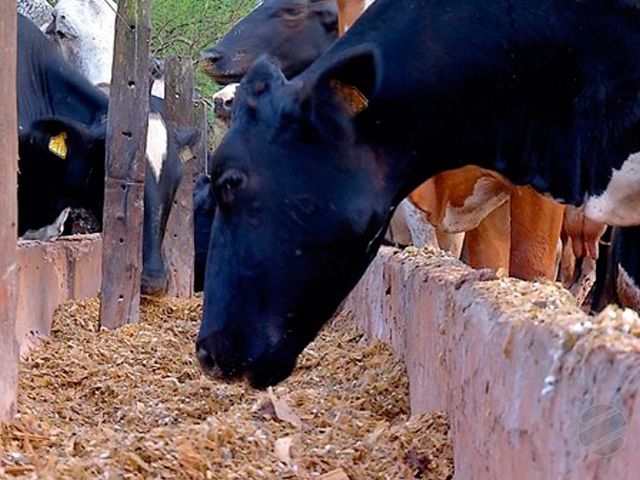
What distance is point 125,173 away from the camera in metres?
5.93

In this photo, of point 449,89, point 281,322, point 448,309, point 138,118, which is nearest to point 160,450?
A: point 281,322

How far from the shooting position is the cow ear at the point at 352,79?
2.94m

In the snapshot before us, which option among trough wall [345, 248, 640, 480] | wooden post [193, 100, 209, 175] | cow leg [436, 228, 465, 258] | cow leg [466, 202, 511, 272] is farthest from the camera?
wooden post [193, 100, 209, 175]

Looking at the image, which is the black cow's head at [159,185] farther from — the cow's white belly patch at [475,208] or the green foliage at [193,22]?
the green foliage at [193,22]

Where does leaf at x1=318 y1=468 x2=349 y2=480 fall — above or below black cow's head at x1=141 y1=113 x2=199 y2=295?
below

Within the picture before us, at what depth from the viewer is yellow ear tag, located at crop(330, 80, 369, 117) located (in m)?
3.04

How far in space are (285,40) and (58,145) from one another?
5.18ft

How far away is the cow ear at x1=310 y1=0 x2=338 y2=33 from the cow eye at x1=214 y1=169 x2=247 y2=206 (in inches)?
159

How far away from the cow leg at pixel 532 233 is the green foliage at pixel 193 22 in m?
13.7

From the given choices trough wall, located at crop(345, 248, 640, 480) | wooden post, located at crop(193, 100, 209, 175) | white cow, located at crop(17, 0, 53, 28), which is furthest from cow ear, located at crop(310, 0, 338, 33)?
white cow, located at crop(17, 0, 53, 28)

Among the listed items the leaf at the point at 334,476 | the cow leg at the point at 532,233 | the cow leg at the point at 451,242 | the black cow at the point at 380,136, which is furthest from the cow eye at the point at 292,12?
the leaf at the point at 334,476

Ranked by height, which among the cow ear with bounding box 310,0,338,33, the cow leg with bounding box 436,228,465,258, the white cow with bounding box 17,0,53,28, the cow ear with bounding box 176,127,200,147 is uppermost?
the white cow with bounding box 17,0,53,28

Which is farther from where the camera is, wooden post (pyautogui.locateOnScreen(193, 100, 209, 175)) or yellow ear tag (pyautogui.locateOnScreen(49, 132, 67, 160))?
wooden post (pyautogui.locateOnScreen(193, 100, 209, 175))

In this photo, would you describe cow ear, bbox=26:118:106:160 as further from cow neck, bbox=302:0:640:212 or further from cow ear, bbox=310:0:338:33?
cow neck, bbox=302:0:640:212
